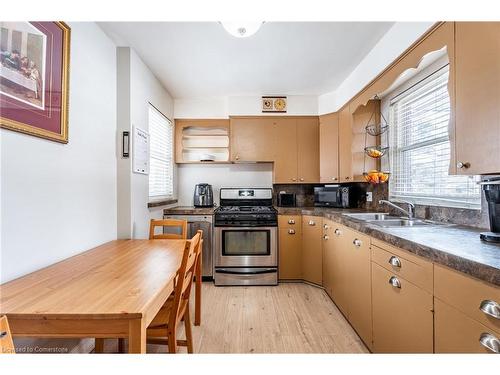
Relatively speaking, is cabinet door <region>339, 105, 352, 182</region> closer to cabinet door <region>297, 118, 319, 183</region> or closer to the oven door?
cabinet door <region>297, 118, 319, 183</region>

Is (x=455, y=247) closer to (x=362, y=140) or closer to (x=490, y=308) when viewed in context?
(x=490, y=308)

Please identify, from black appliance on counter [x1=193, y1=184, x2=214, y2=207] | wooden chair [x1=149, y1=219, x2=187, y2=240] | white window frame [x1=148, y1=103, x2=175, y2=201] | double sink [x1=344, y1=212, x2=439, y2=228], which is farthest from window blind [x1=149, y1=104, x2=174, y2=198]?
double sink [x1=344, y1=212, x2=439, y2=228]

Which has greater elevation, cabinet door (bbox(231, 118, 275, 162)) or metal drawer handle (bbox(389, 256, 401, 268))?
cabinet door (bbox(231, 118, 275, 162))

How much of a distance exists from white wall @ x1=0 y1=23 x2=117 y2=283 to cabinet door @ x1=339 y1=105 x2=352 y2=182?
8.11 ft

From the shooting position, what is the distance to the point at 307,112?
3459 mm

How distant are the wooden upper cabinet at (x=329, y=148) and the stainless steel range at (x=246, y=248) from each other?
89 cm

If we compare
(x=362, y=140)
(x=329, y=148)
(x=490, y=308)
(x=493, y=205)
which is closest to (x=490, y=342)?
(x=490, y=308)

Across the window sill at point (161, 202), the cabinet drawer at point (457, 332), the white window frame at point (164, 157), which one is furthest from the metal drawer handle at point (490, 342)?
the white window frame at point (164, 157)

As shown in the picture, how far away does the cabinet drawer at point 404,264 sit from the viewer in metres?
1.12

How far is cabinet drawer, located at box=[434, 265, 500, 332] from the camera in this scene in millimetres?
792

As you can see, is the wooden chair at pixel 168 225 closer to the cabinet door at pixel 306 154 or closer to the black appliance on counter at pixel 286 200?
the black appliance on counter at pixel 286 200

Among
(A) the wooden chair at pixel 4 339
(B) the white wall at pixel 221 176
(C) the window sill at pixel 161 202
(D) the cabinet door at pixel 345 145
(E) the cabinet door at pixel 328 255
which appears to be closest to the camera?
(A) the wooden chair at pixel 4 339

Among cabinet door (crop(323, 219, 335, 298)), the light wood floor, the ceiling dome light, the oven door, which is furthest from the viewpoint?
the oven door

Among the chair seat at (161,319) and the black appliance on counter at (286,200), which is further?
the black appliance on counter at (286,200)
